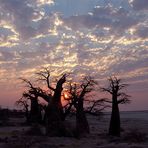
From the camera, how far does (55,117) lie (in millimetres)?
34750

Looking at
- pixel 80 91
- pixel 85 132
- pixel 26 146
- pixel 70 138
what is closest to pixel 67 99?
pixel 80 91

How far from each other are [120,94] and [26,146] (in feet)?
41.3

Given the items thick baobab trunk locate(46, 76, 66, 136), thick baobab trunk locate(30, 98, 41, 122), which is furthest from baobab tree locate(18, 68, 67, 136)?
thick baobab trunk locate(30, 98, 41, 122)

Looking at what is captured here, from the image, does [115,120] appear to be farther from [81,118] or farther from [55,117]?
[55,117]

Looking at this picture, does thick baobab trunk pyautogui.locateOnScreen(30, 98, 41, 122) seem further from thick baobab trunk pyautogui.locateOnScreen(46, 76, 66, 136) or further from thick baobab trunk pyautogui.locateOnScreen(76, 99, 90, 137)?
thick baobab trunk pyautogui.locateOnScreen(46, 76, 66, 136)

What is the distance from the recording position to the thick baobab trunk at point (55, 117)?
113 ft

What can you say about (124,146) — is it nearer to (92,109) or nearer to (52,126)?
(52,126)

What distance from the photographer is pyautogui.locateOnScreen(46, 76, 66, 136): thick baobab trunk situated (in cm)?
3441

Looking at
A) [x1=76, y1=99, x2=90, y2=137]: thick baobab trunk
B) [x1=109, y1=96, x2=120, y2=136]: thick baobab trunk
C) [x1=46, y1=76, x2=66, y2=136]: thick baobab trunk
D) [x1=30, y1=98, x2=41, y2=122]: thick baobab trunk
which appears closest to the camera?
[x1=46, y1=76, x2=66, y2=136]: thick baobab trunk

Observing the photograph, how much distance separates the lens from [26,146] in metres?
25.8

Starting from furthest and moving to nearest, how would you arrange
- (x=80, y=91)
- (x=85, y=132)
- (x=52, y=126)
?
(x=80, y=91) < (x=85, y=132) < (x=52, y=126)

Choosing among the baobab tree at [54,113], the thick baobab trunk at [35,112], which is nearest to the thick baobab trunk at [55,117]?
the baobab tree at [54,113]

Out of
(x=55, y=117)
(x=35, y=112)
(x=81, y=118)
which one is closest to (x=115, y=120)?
(x=81, y=118)

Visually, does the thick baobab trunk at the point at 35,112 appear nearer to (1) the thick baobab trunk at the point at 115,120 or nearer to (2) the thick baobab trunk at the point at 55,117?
(2) the thick baobab trunk at the point at 55,117
